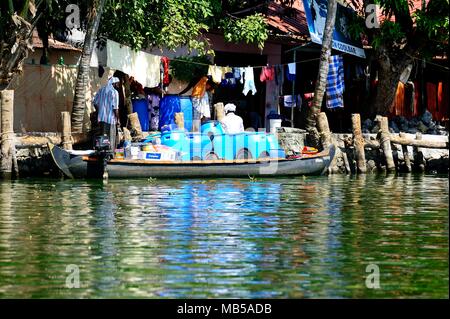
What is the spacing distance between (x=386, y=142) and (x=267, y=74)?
4.04m

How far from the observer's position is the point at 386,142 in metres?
29.5

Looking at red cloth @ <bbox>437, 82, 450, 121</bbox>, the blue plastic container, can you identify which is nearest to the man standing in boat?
the blue plastic container

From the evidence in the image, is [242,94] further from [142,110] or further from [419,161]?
[419,161]

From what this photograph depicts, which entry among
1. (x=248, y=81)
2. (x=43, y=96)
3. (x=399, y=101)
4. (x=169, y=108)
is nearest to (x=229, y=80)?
(x=248, y=81)

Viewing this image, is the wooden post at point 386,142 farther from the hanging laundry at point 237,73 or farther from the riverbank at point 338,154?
the hanging laundry at point 237,73

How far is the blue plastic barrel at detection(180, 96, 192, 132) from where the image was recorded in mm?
30312

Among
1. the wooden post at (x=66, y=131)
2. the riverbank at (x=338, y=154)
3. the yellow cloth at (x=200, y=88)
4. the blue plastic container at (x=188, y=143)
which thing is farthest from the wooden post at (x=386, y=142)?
the wooden post at (x=66, y=131)

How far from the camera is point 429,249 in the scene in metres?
15.9

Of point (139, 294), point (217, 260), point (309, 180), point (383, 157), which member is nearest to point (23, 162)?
point (309, 180)

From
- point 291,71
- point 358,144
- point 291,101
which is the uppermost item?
point 291,71

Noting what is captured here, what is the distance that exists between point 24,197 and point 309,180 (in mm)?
7589

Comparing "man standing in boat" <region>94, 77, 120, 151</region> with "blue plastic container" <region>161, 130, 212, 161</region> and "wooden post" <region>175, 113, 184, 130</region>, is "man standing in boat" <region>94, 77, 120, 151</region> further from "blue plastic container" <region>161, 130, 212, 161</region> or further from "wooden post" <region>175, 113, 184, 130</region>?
"wooden post" <region>175, 113, 184, 130</region>

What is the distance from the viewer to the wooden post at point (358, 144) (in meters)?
29.0

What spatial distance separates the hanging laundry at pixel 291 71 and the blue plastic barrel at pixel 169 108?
10.6ft
